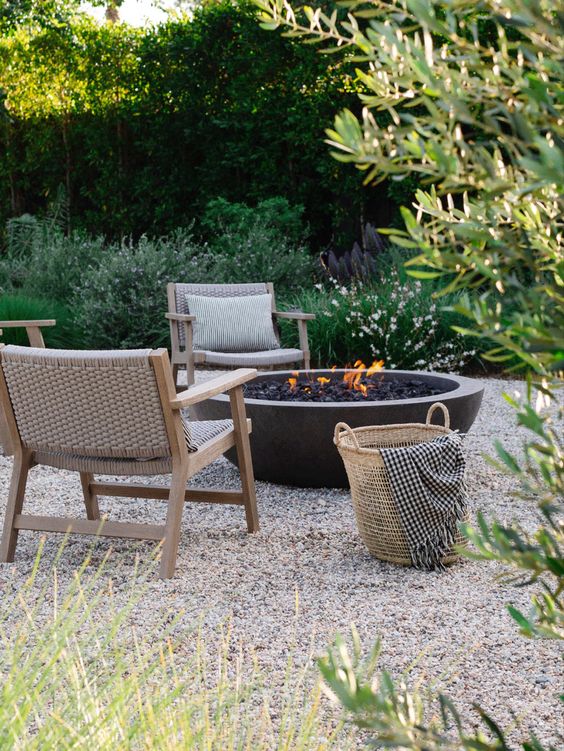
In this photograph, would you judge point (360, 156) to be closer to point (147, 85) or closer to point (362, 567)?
point (362, 567)

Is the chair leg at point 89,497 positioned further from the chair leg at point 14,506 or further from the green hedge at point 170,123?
the green hedge at point 170,123

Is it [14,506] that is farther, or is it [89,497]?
[89,497]

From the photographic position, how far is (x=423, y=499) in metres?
3.13

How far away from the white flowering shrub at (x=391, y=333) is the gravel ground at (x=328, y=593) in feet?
10.0

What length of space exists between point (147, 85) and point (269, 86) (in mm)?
1610

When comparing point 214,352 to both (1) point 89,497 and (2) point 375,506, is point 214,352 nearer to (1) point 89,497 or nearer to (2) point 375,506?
(1) point 89,497

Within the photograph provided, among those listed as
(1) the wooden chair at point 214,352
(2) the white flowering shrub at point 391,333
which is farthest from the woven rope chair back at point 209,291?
(2) the white flowering shrub at point 391,333

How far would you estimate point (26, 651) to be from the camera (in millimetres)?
2510

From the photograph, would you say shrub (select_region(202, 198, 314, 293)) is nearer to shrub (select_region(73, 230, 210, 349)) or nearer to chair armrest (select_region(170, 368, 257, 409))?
shrub (select_region(73, 230, 210, 349))

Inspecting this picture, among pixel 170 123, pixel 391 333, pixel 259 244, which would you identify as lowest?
pixel 391 333

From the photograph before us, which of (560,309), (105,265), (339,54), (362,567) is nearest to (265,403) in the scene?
(362,567)

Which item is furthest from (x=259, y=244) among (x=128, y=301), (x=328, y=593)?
(x=328, y=593)

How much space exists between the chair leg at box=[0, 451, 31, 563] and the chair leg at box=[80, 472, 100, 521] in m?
0.36

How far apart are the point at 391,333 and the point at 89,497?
13.3 ft
